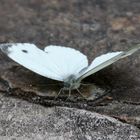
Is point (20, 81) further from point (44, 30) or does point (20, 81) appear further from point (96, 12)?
point (96, 12)

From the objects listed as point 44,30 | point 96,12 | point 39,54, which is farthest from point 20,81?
point 96,12

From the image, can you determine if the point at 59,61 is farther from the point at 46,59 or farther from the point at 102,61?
the point at 102,61

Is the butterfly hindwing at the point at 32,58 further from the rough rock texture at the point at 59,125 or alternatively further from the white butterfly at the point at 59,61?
the rough rock texture at the point at 59,125

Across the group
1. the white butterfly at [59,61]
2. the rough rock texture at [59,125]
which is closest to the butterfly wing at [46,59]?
the white butterfly at [59,61]

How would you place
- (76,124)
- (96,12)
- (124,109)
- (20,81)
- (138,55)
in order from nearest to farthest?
A: 1. (76,124)
2. (124,109)
3. (20,81)
4. (138,55)
5. (96,12)

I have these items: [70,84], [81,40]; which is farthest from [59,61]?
[81,40]
